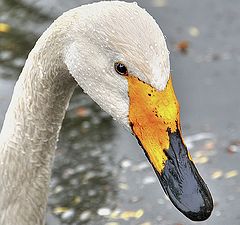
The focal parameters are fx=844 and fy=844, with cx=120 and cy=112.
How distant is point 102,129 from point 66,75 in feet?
11.6

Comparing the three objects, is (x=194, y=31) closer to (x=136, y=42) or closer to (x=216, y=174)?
Result: (x=216, y=174)

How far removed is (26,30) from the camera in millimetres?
9805

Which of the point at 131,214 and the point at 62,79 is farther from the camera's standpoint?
the point at 131,214

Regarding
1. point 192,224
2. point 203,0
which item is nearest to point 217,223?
point 192,224

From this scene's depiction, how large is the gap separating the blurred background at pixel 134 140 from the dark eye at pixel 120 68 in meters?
3.17

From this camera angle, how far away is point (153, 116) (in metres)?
4.48

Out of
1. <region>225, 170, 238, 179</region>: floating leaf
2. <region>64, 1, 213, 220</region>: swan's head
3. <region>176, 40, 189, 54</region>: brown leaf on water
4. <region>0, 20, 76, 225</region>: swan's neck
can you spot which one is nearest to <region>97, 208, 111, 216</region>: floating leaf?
<region>225, 170, 238, 179</region>: floating leaf

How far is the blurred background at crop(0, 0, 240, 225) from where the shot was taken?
7.64 m

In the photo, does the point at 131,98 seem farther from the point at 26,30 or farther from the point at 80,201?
the point at 26,30

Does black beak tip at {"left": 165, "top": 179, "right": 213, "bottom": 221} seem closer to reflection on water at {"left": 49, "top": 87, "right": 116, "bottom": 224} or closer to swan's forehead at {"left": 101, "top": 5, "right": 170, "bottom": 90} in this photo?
swan's forehead at {"left": 101, "top": 5, "right": 170, "bottom": 90}

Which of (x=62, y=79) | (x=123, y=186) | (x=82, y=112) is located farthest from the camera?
(x=82, y=112)

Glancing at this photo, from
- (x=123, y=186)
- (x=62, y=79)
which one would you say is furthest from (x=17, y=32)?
(x=62, y=79)

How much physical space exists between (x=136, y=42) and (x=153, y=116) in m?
0.40

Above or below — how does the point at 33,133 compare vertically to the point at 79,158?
below
